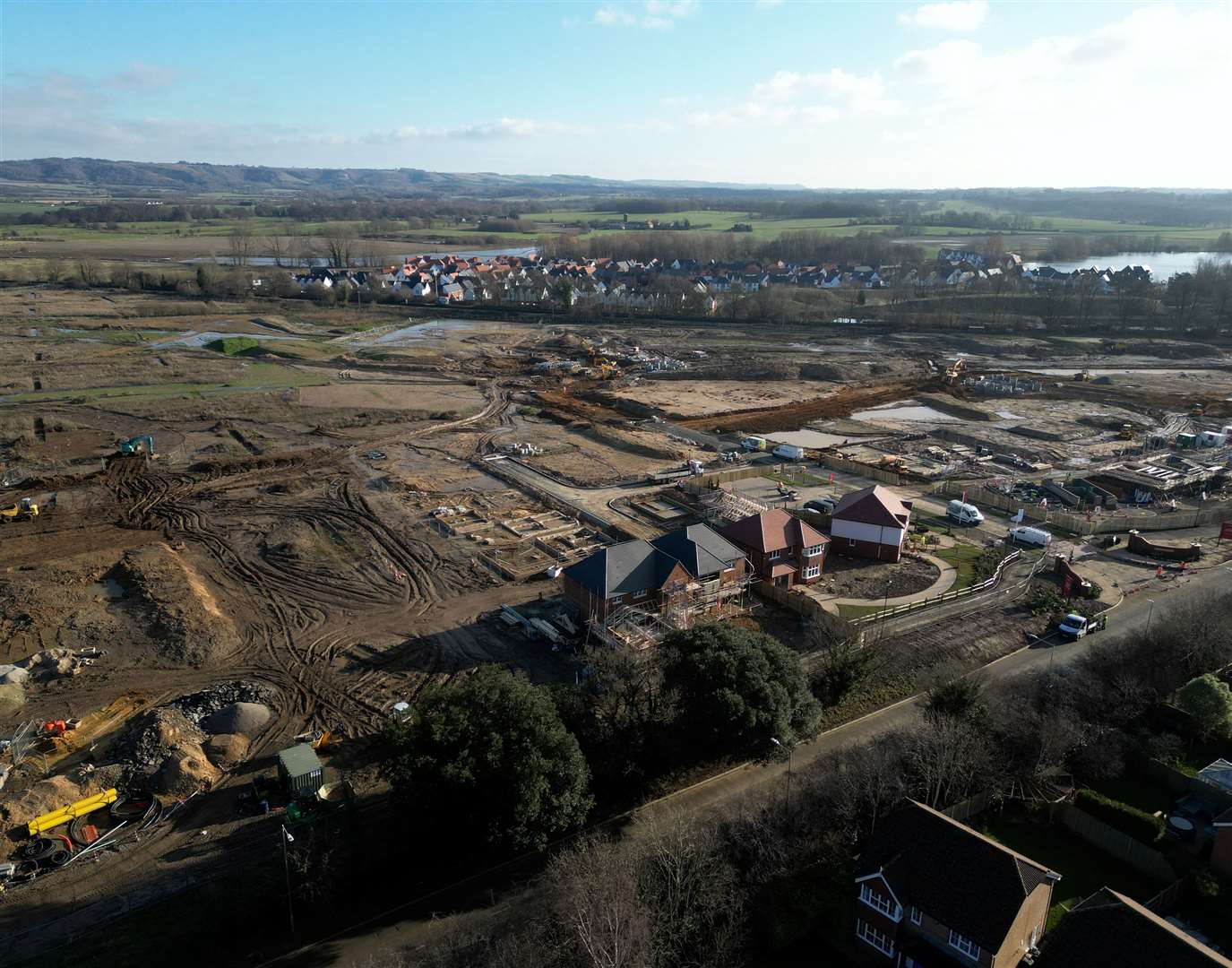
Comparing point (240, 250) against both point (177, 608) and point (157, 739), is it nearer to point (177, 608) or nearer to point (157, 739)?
point (177, 608)

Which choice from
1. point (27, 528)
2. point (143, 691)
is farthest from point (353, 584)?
point (27, 528)

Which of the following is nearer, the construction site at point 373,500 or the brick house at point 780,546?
the construction site at point 373,500

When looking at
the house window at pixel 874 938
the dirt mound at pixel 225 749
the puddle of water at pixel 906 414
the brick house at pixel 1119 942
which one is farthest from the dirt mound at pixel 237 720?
the puddle of water at pixel 906 414

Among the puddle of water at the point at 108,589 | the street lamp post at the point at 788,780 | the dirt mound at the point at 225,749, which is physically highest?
the street lamp post at the point at 788,780

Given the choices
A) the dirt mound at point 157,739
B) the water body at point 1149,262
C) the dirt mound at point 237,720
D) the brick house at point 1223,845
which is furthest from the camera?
the water body at point 1149,262

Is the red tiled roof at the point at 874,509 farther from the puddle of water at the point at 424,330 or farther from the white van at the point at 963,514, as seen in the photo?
the puddle of water at the point at 424,330

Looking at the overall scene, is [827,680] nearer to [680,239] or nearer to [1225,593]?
[1225,593]
